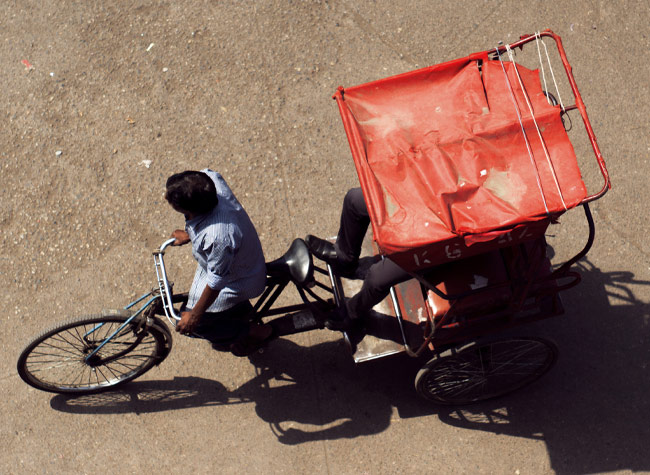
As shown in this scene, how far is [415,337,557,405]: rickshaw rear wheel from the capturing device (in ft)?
12.0

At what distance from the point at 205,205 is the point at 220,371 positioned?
1898mm

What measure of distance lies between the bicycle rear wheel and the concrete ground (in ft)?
0.51

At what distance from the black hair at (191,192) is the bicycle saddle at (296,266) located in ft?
2.46

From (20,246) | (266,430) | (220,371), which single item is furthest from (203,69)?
(266,430)

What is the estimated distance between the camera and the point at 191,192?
2.86 m

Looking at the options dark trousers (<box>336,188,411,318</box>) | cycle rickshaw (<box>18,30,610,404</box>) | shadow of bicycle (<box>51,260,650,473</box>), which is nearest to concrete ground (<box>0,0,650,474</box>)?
shadow of bicycle (<box>51,260,650,473</box>)

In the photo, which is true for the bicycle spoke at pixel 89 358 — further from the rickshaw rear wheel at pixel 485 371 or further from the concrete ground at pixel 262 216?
the rickshaw rear wheel at pixel 485 371

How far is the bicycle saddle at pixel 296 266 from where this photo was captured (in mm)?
3461

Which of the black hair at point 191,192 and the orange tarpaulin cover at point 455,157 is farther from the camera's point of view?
the black hair at point 191,192

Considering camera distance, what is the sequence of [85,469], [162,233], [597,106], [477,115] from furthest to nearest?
[597,106]
[162,233]
[85,469]
[477,115]

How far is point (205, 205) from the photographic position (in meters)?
2.93

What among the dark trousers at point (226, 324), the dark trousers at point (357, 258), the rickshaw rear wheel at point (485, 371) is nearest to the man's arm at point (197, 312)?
→ the dark trousers at point (226, 324)

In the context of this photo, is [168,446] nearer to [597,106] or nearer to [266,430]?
[266,430]

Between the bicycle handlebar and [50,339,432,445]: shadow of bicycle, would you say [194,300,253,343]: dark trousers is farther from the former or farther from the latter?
[50,339,432,445]: shadow of bicycle
